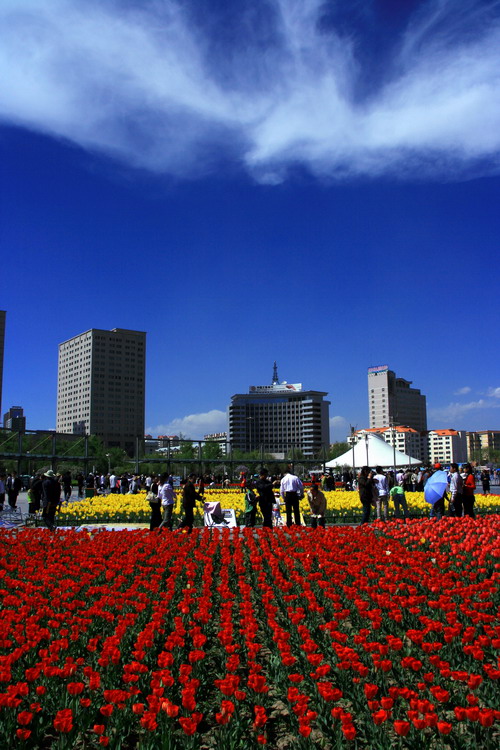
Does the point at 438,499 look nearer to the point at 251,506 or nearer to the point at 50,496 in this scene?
the point at 251,506

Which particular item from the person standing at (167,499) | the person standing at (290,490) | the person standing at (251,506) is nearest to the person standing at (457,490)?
the person standing at (290,490)

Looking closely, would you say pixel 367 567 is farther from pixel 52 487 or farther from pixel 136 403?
pixel 136 403

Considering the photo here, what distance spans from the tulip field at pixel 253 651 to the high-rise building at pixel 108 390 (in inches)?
7056

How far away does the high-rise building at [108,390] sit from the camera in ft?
613

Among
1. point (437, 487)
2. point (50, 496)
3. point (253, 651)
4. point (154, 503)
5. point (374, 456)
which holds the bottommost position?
point (253, 651)

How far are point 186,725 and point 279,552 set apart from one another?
23.7 feet

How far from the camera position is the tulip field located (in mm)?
3963

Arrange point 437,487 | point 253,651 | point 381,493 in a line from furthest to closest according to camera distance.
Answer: point 381,493 < point 437,487 < point 253,651

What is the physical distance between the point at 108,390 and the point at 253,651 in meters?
191

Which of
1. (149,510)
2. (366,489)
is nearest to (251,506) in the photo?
(366,489)

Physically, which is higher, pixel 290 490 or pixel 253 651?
pixel 290 490

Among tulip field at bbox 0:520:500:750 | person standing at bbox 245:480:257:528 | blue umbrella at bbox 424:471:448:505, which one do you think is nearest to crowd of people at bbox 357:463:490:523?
blue umbrella at bbox 424:471:448:505

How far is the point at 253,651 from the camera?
5031 millimetres

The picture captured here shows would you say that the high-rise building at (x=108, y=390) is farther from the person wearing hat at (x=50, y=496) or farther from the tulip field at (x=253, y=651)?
the tulip field at (x=253, y=651)
